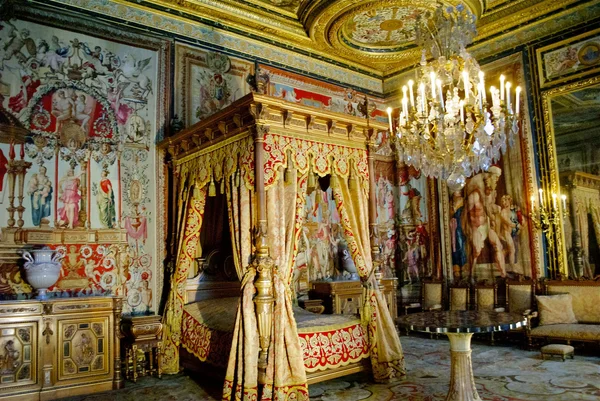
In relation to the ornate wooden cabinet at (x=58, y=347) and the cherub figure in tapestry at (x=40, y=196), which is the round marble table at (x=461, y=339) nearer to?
the ornate wooden cabinet at (x=58, y=347)

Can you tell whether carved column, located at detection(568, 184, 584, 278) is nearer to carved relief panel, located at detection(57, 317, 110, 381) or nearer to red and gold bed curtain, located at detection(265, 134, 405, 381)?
red and gold bed curtain, located at detection(265, 134, 405, 381)

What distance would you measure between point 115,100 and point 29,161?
55.5 inches

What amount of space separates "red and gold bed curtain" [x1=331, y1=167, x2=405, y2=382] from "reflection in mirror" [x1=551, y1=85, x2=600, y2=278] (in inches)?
143

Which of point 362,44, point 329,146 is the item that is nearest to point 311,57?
point 362,44

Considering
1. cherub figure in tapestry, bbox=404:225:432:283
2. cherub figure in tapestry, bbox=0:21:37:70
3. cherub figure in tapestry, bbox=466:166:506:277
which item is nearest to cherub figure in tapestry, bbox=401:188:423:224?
cherub figure in tapestry, bbox=404:225:432:283

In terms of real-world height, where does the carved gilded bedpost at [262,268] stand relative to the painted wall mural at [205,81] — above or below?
below

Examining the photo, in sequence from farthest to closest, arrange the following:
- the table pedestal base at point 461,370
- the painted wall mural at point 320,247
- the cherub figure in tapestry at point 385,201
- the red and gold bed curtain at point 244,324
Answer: the cherub figure in tapestry at point 385,201 → the painted wall mural at point 320,247 → the red and gold bed curtain at point 244,324 → the table pedestal base at point 461,370

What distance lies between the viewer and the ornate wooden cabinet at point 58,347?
5047 millimetres

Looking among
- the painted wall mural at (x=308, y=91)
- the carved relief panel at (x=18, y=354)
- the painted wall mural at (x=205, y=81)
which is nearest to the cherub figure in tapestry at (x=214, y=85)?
the painted wall mural at (x=205, y=81)

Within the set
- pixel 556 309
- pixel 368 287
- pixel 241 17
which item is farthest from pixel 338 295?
pixel 241 17

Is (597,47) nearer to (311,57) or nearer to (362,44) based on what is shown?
(362,44)

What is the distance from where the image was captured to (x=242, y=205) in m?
5.22

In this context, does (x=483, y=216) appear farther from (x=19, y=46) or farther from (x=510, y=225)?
(x=19, y=46)

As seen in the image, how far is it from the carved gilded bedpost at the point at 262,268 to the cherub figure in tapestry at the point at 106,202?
2.46m
